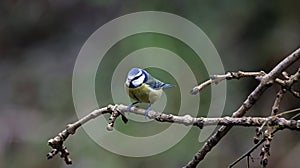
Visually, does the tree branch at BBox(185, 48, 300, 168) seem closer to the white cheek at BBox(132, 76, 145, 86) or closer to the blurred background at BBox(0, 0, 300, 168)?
the white cheek at BBox(132, 76, 145, 86)

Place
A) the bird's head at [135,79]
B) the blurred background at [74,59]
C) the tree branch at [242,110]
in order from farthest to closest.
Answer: the blurred background at [74,59]
the bird's head at [135,79]
the tree branch at [242,110]

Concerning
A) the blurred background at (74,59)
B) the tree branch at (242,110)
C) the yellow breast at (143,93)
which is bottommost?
the tree branch at (242,110)

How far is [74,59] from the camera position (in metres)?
3.97

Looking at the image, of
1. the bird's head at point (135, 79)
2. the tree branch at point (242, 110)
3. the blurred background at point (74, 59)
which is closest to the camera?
the tree branch at point (242, 110)

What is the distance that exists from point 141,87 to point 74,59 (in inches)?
118

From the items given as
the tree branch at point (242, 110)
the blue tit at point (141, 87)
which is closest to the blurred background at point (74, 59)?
the blue tit at point (141, 87)

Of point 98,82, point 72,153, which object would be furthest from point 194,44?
point 72,153

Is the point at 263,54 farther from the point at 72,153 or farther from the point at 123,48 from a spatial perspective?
the point at 72,153

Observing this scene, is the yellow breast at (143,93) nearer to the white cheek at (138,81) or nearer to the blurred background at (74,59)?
the white cheek at (138,81)

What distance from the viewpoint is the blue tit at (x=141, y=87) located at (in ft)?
3.32

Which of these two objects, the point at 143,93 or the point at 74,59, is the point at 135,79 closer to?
the point at 143,93

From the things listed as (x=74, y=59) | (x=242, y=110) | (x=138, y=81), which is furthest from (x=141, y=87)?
(x=74, y=59)

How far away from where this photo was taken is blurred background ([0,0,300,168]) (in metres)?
3.08

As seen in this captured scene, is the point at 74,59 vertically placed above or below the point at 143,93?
above
